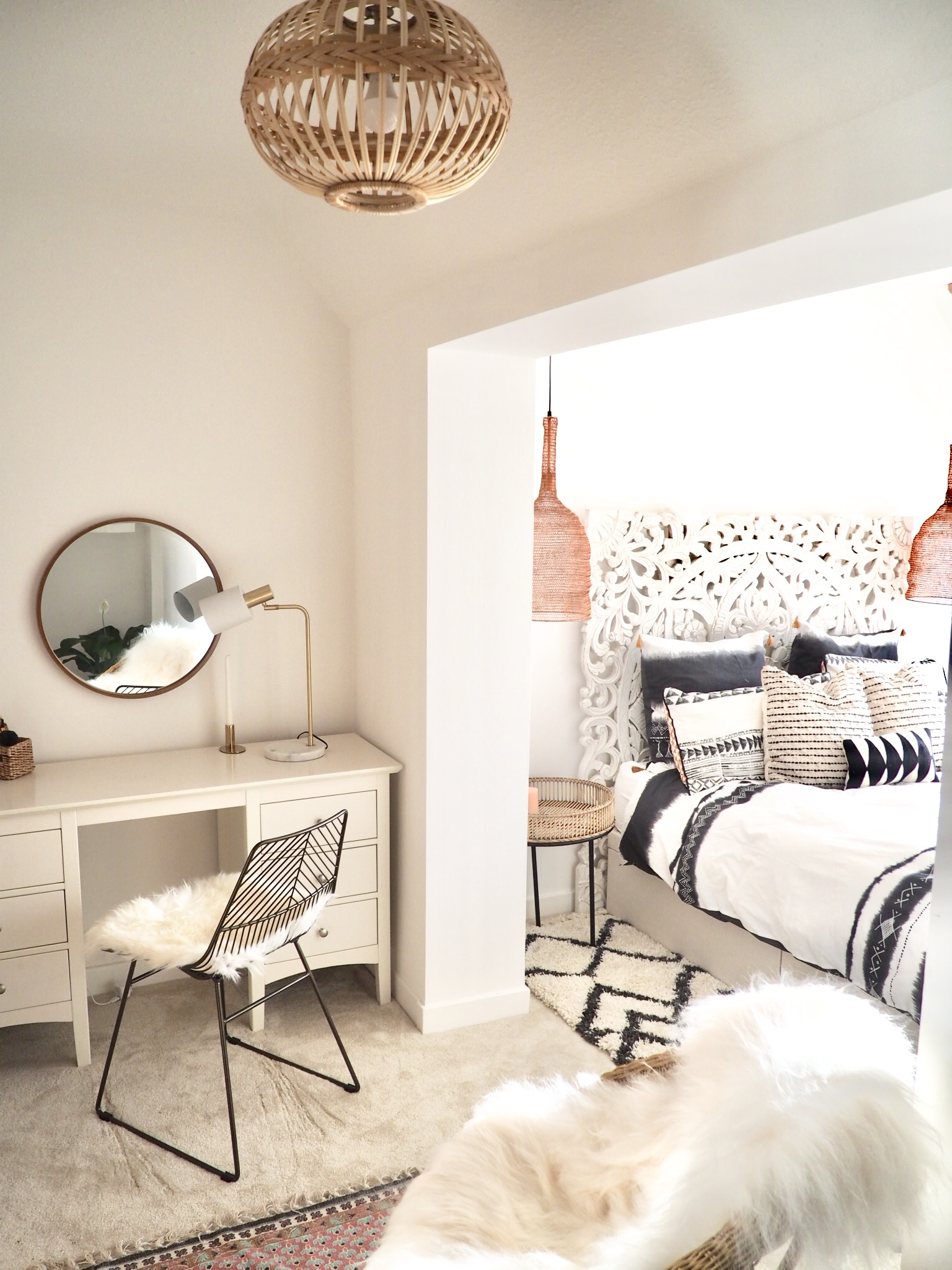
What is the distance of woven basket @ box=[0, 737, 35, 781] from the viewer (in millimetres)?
2773

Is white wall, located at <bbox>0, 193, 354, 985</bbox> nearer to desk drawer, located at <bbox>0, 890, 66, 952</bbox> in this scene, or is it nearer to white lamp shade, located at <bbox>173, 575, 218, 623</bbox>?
white lamp shade, located at <bbox>173, 575, 218, 623</bbox>

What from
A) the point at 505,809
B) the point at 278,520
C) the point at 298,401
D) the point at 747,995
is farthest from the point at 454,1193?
the point at 298,401

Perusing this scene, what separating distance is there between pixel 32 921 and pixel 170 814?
0.46 metres

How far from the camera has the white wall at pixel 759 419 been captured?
3.72 meters

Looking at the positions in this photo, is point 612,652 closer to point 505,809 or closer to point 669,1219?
point 505,809

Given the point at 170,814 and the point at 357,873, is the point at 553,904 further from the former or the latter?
the point at 170,814

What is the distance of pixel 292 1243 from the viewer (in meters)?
2.03

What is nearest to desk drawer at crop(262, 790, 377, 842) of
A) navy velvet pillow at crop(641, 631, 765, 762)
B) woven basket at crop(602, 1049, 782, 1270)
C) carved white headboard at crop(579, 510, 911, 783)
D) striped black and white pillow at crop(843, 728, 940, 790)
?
carved white headboard at crop(579, 510, 911, 783)

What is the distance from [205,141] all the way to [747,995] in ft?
7.49

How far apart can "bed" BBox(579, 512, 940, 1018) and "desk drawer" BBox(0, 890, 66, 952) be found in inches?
74.0

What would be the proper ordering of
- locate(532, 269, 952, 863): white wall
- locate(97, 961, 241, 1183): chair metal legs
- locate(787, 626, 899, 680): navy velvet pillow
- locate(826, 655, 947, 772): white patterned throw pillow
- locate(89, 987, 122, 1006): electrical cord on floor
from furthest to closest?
locate(787, 626, 899, 680): navy velvet pillow
locate(532, 269, 952, 863): white wall
locate(826, 655, 947, 772): white patterned throw pillow
locate(89, 987, 122, 1006): electrical cord on floor
locate(97, 961, 241, 1183): chair metal legs

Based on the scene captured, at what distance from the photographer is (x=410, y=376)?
2.80m

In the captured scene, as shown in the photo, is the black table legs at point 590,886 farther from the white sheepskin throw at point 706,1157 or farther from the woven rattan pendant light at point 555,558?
the white sheepskin throw at point 706,1157

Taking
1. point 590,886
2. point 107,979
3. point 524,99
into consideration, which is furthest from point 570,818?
point 524,99
